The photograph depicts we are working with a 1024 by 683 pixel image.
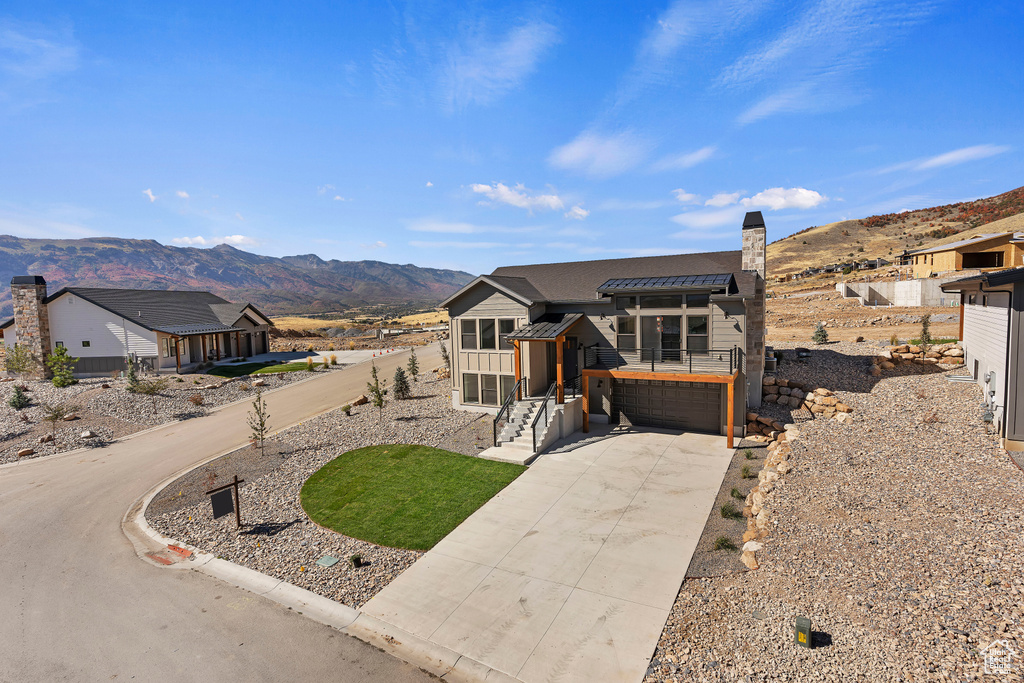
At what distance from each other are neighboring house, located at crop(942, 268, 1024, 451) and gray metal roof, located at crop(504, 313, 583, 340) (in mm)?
11399

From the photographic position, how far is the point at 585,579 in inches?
349

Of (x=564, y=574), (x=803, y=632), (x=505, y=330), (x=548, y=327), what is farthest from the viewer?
(x=505, y=330)

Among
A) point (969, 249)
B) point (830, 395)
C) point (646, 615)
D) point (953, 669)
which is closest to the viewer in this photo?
point (953, 669)

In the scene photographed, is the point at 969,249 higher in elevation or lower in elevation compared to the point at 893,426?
higher

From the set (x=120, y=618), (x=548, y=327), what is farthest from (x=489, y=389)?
(x=120, y=618)

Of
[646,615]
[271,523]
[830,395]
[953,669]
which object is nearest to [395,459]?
[271,523]

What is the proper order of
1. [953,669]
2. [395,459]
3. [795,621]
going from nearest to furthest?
1. [953,669]
2. [795,621]
3. [395,459]

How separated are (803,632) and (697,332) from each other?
12094mm

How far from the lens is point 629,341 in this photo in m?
18.6

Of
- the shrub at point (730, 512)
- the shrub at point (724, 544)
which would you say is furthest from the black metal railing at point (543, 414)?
the shrub at point (724, 544)

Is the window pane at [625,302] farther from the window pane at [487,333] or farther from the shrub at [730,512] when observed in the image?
the shrub at [730,512]

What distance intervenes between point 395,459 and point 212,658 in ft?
26.4

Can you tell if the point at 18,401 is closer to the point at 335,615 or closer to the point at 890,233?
the point at 335,615

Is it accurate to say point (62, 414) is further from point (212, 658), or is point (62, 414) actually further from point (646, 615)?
point (646, 615)
